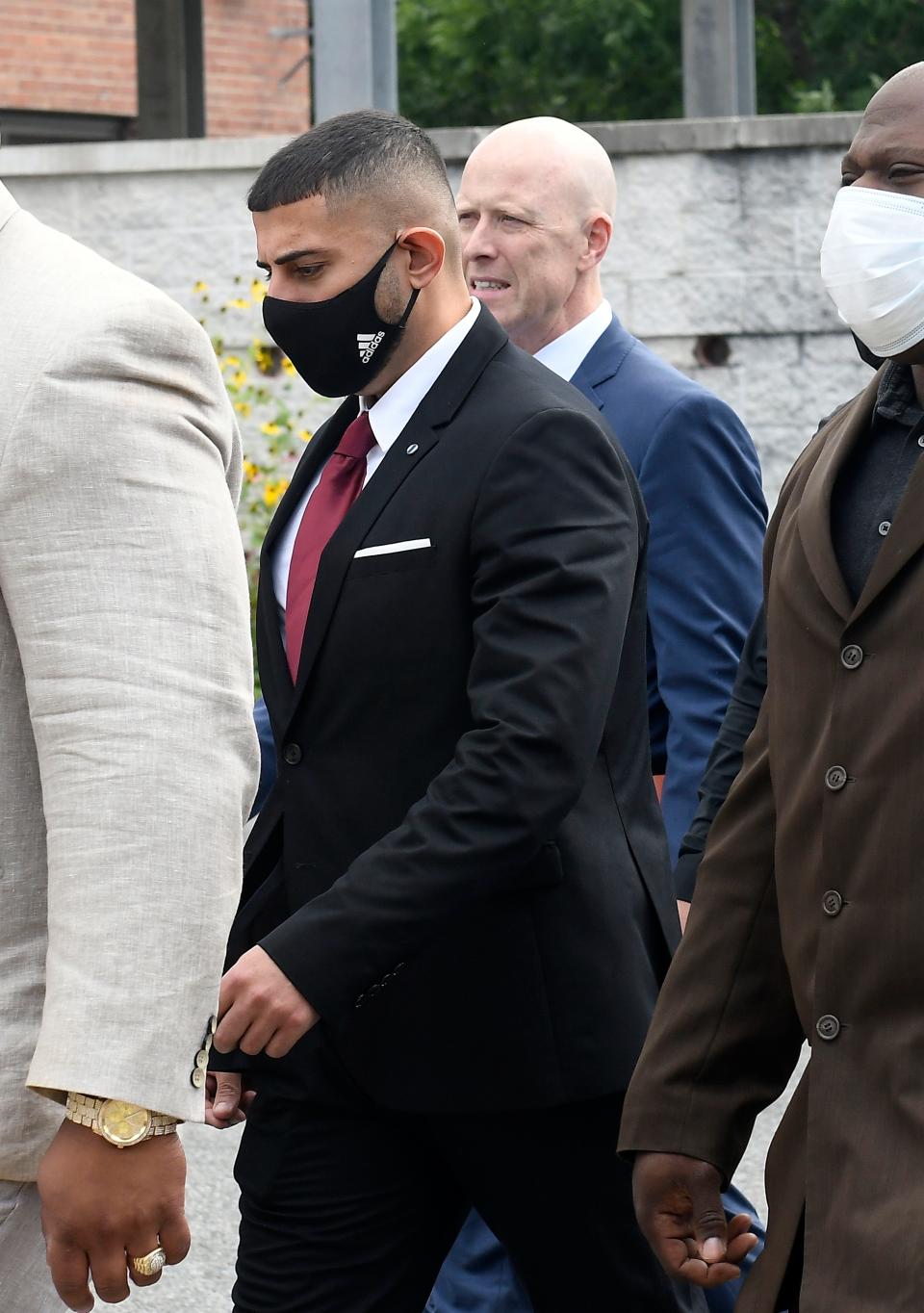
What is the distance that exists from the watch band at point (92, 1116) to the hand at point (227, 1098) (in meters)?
1.09

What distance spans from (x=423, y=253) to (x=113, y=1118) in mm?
1495

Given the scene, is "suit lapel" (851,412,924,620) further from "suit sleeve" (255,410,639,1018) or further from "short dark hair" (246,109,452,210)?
"short dark hair" (246,109,452,210)

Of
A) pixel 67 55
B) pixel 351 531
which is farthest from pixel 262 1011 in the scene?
pixel 67 55

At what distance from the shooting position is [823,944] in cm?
218

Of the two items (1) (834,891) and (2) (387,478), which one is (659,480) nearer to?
(2) (387,478)

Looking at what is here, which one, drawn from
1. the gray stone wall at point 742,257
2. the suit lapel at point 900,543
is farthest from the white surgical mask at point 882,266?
the gray stone wall at point 742,257

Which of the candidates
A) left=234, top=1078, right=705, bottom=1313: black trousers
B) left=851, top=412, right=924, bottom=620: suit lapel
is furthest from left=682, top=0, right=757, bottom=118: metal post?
left=851, top=412, right=924, bottom=620: suit lapel

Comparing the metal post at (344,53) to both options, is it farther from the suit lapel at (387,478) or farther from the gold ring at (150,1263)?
the gold ring at (150,1263)

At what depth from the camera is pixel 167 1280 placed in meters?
4.68

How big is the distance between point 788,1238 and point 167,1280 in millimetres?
2758

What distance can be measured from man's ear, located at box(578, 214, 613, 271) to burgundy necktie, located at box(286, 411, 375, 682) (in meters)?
1.41

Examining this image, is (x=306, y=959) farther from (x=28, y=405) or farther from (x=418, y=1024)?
(x=28, y=405)

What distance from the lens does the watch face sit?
2051mm

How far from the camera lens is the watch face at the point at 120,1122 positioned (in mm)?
2051
